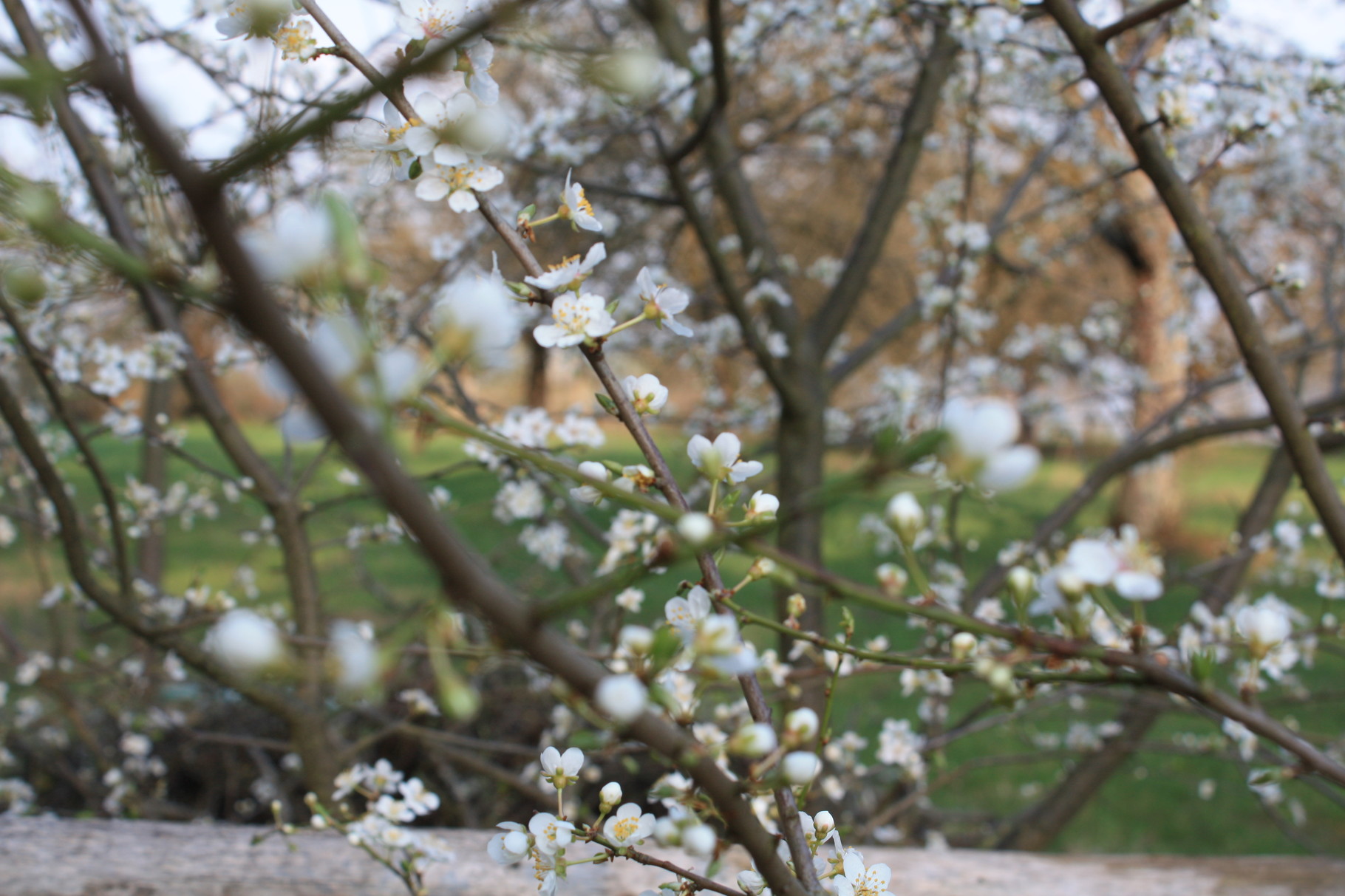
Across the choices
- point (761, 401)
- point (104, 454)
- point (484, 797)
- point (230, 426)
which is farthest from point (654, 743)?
point (104, 454)

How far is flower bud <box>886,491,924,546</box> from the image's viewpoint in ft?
1.52

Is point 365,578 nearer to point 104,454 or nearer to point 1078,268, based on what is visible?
point 104,454

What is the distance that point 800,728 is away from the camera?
20.3 inches

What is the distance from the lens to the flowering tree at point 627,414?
1.25ft

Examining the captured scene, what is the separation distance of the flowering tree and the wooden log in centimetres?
13

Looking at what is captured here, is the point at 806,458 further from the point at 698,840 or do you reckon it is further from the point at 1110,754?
the point at 698,840

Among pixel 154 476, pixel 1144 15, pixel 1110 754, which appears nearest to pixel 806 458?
pixel 1110 754

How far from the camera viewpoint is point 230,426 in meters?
1.65

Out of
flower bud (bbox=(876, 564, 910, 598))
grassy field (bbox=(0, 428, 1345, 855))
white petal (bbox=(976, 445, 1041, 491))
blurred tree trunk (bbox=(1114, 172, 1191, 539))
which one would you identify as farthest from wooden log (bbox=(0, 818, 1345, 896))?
blurred tree trunk (bbox=(1114, 172, 1191, 539))

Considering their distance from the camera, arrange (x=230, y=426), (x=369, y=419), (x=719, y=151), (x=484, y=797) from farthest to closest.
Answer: (x=484, y=797) < (x=719, y=151) < (x=230, y=426) < (x=369, y=419)

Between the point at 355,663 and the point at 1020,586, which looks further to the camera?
the point at 1020,586

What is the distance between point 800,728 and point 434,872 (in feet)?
3.56

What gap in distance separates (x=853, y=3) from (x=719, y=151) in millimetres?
645

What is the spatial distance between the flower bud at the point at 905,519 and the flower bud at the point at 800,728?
12 centimetres
